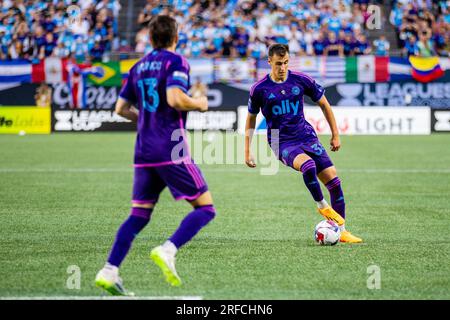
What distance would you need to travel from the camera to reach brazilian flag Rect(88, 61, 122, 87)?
96.7 feet

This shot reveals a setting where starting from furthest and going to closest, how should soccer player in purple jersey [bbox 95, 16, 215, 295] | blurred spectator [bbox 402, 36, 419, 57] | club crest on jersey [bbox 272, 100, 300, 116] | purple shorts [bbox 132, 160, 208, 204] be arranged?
blurred spectator [bbox 402, 36, 419, 57] < club crest on jersey [bbox 272, 100, 300, 116] < purple shorts [bbox 132, 160, 208, 204] < soccer player in purple jersey [bbox 95, 16, 215, 295]

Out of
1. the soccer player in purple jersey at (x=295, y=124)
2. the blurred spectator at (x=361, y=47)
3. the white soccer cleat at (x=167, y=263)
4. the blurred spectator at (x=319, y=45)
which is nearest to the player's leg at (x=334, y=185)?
the soccer player in purple jersey at (x=295, y=124)

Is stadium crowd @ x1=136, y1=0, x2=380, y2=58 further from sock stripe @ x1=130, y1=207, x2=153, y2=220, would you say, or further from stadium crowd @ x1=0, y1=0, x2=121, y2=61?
sock stripe @ x1=130, y1=207, x2=153, y2=220

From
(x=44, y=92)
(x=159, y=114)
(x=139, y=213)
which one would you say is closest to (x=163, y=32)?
(x=159, y=114)

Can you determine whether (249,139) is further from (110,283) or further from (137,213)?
(110,283)

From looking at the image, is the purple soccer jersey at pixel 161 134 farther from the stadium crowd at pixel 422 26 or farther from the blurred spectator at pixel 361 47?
the stadium crowd at pixel 422 26

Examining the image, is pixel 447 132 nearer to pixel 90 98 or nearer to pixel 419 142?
pixel 419 142

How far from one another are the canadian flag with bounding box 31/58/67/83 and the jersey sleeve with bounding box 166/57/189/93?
2384cm

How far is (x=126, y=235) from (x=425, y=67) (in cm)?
2461

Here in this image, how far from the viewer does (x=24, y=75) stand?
2956cm

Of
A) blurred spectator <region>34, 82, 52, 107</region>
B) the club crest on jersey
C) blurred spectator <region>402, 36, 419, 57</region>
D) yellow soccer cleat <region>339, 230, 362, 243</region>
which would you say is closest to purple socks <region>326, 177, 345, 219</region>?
yellow soccer cleat <region>339, 230, 362, 243</region>

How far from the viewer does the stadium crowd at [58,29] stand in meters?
30.3
